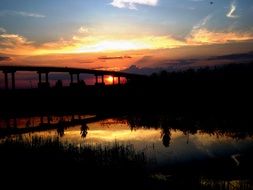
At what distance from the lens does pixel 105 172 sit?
1341 centimetres

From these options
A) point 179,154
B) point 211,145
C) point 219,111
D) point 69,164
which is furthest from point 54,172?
point 219,111

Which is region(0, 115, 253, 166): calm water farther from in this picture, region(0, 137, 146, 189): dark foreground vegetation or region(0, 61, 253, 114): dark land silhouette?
region(0, 61, 253, 114): dark land silhouette

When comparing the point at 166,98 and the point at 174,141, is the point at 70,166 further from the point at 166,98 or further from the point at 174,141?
the point at 166,98

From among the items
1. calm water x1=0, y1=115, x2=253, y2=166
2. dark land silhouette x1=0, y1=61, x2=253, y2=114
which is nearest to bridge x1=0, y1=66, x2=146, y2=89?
dark land silhouette x1=0, y1=61, x2=253, y2=114

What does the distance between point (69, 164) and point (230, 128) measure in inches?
531

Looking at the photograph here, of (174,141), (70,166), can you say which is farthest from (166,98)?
(70,166)

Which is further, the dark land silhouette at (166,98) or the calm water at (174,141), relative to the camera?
the dark land silhouette at (166,98)

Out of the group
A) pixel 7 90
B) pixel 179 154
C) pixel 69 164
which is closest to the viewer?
pixel 69 164

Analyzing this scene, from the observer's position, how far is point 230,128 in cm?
2419

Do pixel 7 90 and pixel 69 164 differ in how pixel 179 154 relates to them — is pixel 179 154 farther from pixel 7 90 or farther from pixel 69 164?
pixel 7 90

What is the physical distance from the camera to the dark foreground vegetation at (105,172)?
39.3 feet

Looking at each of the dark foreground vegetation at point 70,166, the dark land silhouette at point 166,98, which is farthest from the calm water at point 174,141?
the dark land silhouette at point 166,98

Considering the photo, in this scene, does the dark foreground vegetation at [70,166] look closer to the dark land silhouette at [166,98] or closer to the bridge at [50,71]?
the dark land silhouette at [166,98]

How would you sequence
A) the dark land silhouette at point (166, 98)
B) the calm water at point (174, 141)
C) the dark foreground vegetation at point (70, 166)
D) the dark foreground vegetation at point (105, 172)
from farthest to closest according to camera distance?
the dark land silhouette at point (166, 98), the calm water at point (174, 141), the dark foreground vegetation at point (70, 166), the dark foreground vegetation at point (105, 172)
